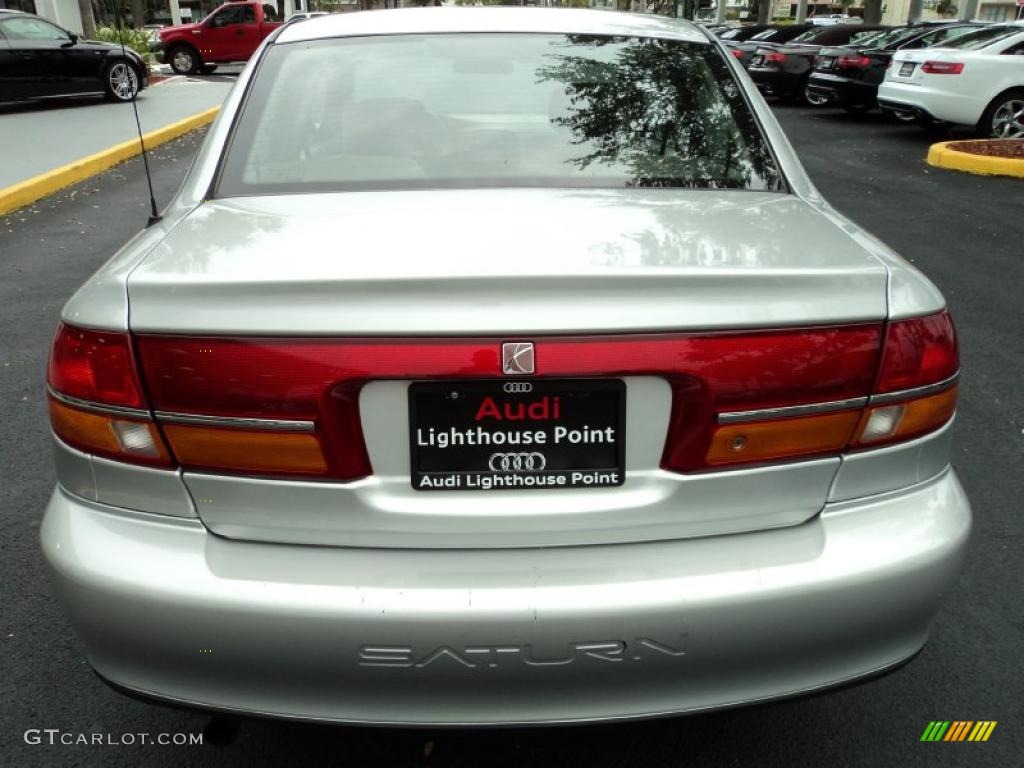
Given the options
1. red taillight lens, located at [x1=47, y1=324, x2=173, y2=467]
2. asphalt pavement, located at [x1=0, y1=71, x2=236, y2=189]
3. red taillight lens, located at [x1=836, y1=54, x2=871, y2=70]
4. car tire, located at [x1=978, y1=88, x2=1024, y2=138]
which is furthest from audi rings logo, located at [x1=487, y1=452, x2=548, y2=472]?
red taillight lens, located at [x1=836, y1=54, x2=871, y2=70]

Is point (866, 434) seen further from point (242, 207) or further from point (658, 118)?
point (242, 207)

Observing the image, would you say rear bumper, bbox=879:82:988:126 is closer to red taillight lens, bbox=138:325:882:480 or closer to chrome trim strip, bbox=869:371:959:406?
chrome trim strip, bbox=869:371:959:406

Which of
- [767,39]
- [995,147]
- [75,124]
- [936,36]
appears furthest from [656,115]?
[767,39]

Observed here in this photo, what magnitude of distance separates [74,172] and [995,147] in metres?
10.2

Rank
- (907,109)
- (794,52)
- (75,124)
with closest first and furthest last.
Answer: (907,109), (75,124), (794,52)

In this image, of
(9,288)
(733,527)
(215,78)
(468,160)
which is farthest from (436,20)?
(215,78)

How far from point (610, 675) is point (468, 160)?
1.42 meters

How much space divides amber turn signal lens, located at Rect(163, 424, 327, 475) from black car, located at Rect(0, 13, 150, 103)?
572 inches

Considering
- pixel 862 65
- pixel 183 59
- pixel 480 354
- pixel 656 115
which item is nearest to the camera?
pixel 480 354

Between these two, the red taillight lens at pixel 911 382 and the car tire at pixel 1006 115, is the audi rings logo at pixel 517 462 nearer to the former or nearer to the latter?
the red taillight lens at pixel 911 382

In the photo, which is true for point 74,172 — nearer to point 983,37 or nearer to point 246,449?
point 246,449

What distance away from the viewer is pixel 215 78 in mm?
25125

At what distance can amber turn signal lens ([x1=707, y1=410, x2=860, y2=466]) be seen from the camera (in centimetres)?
181

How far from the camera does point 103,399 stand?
1.83 meters
